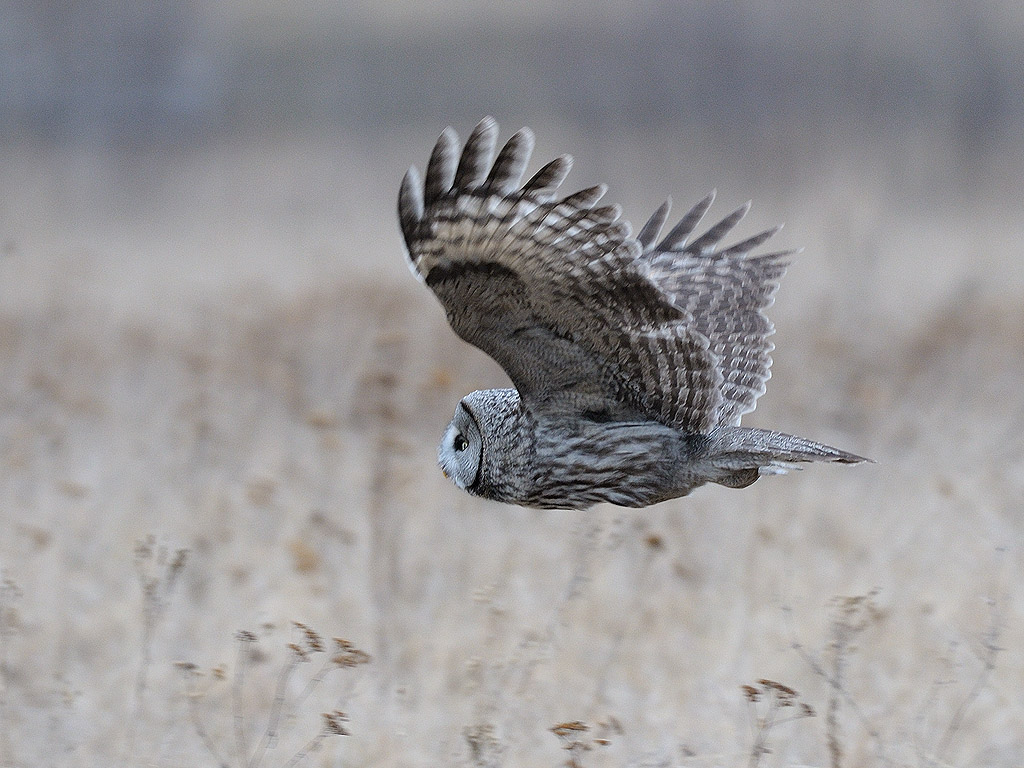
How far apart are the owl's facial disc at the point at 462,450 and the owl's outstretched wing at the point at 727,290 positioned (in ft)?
3.15

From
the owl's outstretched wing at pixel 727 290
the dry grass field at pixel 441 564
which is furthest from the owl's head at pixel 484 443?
the owl's outstretched wing at pixel 727 290

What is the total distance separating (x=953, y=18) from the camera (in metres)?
17.9

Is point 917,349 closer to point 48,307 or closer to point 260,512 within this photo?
point 260,512

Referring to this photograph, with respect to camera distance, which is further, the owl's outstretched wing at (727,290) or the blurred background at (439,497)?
the owl's outstretched wing at (727,290)

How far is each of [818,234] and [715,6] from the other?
818 cm

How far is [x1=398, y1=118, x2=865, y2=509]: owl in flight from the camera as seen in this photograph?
344cm

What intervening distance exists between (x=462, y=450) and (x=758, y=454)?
96 centimetres

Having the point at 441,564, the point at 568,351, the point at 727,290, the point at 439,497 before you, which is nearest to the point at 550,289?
the point at 568,351

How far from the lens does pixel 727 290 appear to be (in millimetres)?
4992

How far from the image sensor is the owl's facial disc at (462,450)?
4297mm

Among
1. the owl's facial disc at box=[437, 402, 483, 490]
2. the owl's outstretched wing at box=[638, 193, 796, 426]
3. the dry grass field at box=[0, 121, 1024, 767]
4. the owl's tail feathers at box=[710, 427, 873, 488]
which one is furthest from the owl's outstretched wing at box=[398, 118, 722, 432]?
the owl's outstretched wing at box=[638, 193, 796, 426]

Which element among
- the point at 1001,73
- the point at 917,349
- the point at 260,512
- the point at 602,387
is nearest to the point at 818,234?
the point at 917,349

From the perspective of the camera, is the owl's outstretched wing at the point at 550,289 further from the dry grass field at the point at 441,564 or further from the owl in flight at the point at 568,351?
the dry grass field at the point at 441,564

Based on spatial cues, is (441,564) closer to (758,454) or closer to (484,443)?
(484,443)
